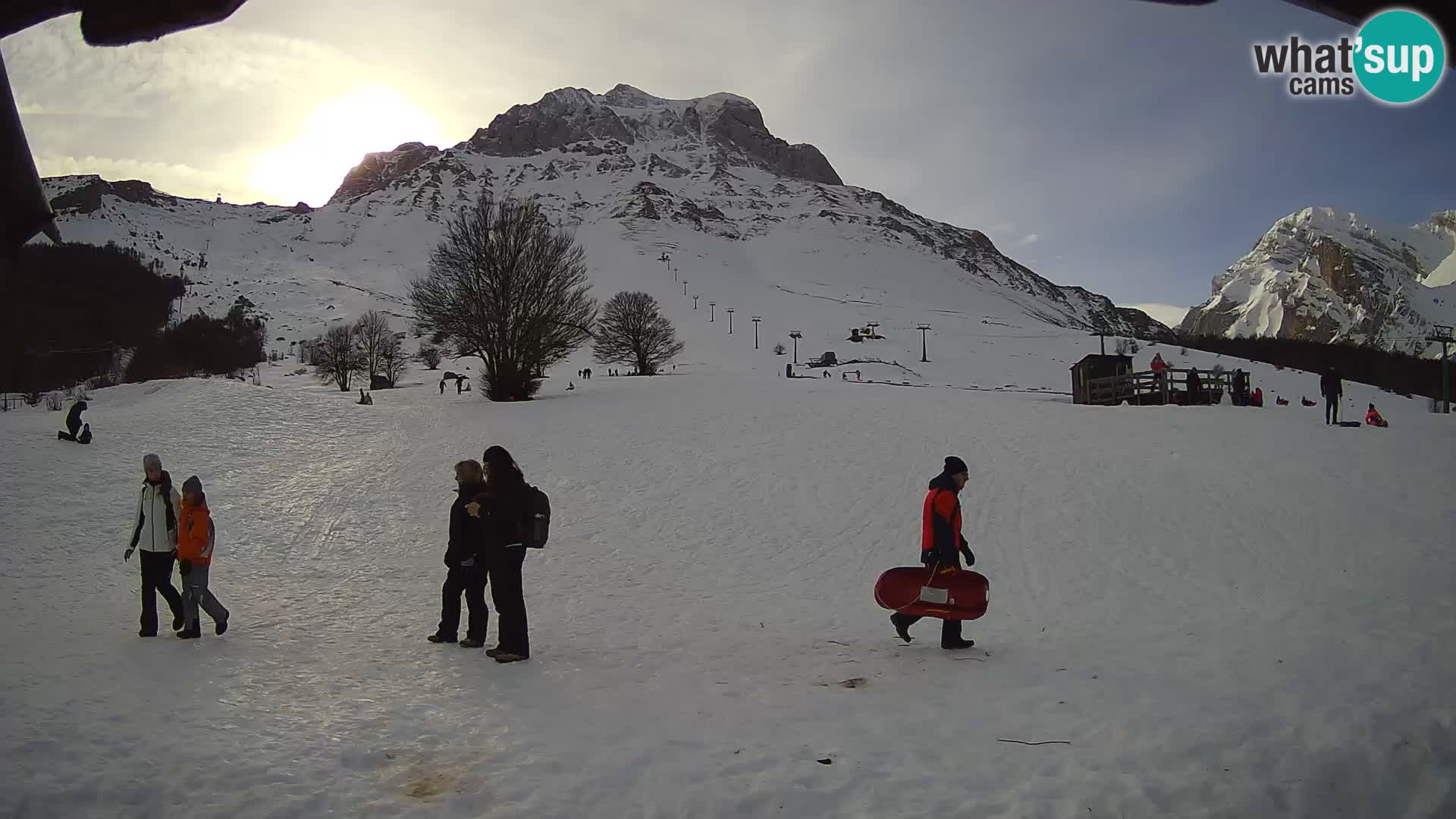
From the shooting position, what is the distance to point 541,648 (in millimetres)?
8492

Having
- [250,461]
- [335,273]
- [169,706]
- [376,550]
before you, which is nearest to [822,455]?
[376,550]

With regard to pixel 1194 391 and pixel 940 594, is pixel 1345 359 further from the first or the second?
pixel 940 594

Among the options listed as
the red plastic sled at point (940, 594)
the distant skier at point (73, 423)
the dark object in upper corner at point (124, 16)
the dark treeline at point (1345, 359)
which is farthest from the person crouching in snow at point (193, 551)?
the dark treeline at point (1345, 359)

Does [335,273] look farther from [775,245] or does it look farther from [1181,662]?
[1181,662]

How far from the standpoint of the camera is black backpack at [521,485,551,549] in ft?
24.3

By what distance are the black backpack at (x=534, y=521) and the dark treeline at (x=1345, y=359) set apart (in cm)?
5867

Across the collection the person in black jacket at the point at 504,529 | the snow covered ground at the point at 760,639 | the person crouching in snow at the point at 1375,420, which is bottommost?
the snow covered ground at the point at 760,639

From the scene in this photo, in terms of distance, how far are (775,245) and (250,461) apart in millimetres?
170833

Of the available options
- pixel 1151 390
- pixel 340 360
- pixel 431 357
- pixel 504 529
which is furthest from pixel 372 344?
pixel 504 529

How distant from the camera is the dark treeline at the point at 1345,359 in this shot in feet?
201

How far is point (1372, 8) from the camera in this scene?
1.38m

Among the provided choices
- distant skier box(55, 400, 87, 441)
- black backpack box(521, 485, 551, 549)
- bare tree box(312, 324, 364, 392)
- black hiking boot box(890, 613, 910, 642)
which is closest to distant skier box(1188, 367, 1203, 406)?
black hiking boot box(890, 613, 910, 642)

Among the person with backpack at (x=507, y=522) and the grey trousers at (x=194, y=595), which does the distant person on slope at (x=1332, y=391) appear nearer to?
the person with backpack at (x=507, y=522)

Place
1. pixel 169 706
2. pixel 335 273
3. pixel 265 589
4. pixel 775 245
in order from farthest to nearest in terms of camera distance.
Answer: pixel 775 245 < pixel 335 273 < pixel 265 589 < pixel 169 706
